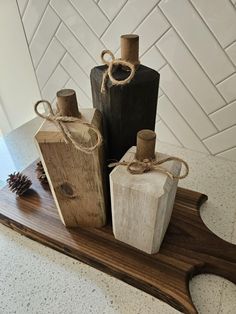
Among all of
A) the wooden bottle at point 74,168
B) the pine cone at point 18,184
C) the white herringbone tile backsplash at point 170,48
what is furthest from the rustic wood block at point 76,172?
the white herringbone tile backsplash at point 170,48

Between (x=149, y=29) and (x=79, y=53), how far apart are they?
0.20 metres

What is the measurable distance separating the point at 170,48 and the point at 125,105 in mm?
258

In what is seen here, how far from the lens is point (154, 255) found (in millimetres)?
395

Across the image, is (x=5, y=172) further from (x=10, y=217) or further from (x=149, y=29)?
(x=149, y=29)

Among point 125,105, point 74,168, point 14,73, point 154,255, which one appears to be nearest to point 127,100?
point 125,105

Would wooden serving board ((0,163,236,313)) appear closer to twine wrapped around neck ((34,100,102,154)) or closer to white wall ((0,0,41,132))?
twine wrapped around neck ((34,100,102,154))

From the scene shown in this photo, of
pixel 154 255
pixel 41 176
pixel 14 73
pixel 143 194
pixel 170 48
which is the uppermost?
pixel 14 73

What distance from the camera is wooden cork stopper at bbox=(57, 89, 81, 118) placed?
323 mm

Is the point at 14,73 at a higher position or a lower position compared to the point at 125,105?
higher

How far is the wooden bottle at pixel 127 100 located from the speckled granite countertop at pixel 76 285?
0.21m

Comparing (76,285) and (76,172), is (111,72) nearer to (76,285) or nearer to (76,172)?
(76,172)

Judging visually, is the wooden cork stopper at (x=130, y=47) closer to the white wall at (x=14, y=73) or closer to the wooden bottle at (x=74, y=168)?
the wooden bottle at (x=74, y=168)

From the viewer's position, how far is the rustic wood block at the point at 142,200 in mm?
311

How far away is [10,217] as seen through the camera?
455 mm
